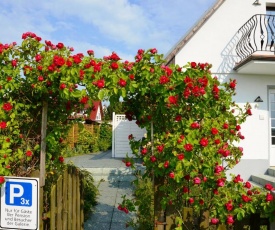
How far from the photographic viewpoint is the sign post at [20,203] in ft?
8.18

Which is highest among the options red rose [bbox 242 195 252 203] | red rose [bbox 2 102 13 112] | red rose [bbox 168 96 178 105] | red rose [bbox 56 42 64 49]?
red rose [bbox 56 42 64 49]

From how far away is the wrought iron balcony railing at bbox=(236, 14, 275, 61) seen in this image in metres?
8.11

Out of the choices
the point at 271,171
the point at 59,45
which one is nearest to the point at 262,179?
the point at 271,171

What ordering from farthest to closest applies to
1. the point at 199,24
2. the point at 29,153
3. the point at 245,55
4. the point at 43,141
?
1. the point at 245,55
2. the point at 199,24
3. the point at 43,141
4. the point at 29,153

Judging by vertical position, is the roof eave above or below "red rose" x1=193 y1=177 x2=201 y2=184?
above

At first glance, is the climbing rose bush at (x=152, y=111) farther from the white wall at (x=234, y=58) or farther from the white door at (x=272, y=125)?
the white door at (x=272, y=125)

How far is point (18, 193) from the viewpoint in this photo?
8.41ft

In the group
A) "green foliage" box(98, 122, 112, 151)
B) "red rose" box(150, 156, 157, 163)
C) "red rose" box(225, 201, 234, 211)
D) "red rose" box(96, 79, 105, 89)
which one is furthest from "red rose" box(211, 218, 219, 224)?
"green foliage" box(98, 122, 112, 151)

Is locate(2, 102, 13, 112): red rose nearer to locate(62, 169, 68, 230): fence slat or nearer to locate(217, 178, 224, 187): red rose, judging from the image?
locate(62, 169, 68, 230): fence slat

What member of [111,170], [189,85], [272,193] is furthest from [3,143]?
[111,170]

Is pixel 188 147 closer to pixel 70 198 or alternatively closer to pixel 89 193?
pixel 70 198

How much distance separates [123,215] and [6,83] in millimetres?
3654

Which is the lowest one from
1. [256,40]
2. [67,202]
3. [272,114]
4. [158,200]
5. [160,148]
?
[67,202]

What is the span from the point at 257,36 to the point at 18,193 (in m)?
7.94
